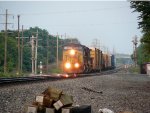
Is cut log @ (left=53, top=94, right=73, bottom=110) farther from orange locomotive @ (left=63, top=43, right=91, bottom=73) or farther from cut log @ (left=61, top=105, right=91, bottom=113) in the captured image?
orange locomotive @ (left=63, top=43, right=91, bottom=73)

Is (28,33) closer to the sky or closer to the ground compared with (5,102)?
closer to the sky

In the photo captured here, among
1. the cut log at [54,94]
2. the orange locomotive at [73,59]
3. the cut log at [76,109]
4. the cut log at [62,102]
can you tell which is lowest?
the cut log at [76,109]

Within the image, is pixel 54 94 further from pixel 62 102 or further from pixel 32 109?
pixel 32 109

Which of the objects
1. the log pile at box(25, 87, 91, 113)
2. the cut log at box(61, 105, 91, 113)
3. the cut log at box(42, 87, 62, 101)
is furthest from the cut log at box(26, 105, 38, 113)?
the cut log at box(61, 105, 91, 113)

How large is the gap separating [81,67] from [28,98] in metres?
23.7

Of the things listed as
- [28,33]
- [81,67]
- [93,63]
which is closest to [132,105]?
[81,67]

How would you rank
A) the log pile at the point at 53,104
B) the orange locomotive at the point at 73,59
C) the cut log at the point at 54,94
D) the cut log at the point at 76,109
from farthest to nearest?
the orange locomotive at the point at 73,59
the cut log at the point at 54,94
the log pile at the point at 53,104
the cut log at the point at 76,109

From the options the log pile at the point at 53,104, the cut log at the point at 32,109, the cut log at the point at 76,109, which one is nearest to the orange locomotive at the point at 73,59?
the cut log at the point at 76,109

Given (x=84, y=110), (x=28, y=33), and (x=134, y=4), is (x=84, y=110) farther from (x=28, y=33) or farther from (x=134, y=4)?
(x=28, y=33)

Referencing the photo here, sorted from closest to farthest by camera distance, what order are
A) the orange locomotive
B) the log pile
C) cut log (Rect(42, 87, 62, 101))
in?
the log pile → cut log (Rect(42, 87, 62, 101)) → the orange locomotive

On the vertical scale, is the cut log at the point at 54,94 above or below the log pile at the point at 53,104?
above

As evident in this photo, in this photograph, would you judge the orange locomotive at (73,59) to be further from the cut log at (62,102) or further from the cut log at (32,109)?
the cut log at (32,109)

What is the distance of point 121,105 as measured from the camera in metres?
12.0

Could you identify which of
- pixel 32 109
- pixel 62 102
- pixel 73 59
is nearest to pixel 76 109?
pixel 62 102
